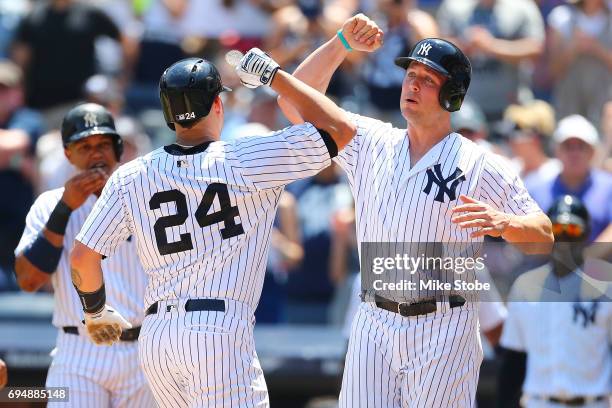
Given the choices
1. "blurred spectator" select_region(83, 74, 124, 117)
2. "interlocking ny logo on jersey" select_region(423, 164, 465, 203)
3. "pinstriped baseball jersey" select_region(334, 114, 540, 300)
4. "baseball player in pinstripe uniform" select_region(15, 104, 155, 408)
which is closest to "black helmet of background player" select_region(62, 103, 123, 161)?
"baseball player in pinstripe uniform" select_region(15, 104, 155, 408)

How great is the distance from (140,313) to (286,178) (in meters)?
1.27

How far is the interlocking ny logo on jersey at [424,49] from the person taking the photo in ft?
17.2

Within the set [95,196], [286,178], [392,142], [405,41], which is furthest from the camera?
[405,41]

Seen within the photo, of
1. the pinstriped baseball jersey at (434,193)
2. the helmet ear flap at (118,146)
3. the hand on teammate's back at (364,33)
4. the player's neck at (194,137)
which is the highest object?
the hand on teammate's back at (364,33)

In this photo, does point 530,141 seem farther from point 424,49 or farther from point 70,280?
point 70,280

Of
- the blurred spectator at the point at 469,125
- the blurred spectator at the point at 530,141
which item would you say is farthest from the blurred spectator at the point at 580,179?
the blurred spectator at the point at 469,125

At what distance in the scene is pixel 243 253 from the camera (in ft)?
16.0

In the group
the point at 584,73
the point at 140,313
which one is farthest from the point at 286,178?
the point at 584,73

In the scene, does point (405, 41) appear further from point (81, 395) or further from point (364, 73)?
point (81, 395)

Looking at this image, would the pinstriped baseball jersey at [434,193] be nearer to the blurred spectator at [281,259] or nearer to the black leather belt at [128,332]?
the black leather belt at [128,332]

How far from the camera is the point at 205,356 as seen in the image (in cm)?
473

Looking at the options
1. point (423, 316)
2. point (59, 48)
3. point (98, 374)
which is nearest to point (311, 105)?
point (423, 316)

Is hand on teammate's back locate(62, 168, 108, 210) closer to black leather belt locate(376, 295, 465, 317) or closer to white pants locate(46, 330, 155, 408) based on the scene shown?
white pants locate(46, 330, 155, 408)

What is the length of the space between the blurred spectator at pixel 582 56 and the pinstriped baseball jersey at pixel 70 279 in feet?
17.3
